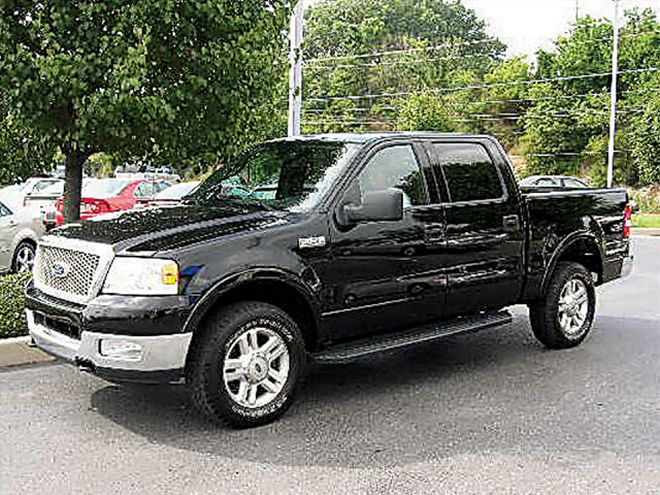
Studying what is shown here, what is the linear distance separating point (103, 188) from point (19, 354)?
37.9 ft

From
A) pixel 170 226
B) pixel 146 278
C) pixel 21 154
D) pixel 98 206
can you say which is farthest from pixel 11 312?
pixel 98 206

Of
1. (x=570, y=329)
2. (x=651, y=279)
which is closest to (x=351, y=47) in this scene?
(x=651, y=279)

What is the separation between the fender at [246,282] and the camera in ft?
17.5

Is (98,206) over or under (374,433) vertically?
over

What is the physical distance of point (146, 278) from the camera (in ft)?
17.4

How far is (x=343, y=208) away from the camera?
610 centimetres

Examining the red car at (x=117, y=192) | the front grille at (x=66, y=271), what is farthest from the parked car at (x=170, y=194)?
the front grille at (x=66, y=271)

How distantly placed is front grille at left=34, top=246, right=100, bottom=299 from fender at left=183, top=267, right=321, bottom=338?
70cm

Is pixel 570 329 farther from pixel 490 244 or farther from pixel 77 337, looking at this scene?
pixel 77 337

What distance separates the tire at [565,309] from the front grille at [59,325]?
13.5 feet

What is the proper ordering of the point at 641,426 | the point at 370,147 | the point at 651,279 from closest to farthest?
the point at 641,426
the point at 370,147
the point at 651,279

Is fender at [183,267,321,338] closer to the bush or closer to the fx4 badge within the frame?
the fx4 badge

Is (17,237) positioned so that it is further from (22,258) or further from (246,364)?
(246,364)

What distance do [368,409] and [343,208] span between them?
140 centimetres
